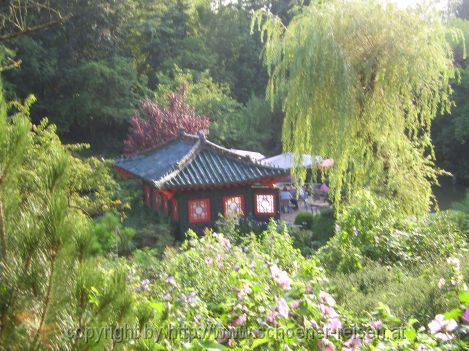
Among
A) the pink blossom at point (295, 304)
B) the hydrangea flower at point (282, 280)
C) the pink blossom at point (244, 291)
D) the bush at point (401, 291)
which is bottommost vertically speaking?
the bush at point (401, 291)

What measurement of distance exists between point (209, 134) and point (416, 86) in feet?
36.5

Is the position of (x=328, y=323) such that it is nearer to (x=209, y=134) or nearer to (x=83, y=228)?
(x=83, y=228)

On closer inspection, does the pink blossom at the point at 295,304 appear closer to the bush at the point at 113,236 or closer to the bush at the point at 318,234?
the bush at the point at 113,236

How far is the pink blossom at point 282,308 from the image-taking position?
7.38 ft

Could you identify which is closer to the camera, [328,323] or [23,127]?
[23,127]

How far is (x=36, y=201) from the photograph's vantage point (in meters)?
1.30

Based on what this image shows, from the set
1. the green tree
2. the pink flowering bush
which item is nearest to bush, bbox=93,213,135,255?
the pink flowering bush

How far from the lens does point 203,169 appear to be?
11.6 meters

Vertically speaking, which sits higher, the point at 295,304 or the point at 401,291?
the point at 295,304

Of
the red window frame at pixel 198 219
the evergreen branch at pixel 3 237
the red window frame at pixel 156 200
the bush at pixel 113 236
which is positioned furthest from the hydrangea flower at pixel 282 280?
the red window frame at pixel 156 200

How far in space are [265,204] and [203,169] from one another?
1.65m

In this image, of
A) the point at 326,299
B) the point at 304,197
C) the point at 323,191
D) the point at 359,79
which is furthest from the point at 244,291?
the point at 323,191

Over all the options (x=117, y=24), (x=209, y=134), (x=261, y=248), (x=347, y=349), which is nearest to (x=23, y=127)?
(x=347, y=349)

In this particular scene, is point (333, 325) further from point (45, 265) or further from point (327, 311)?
point (45, 265)
